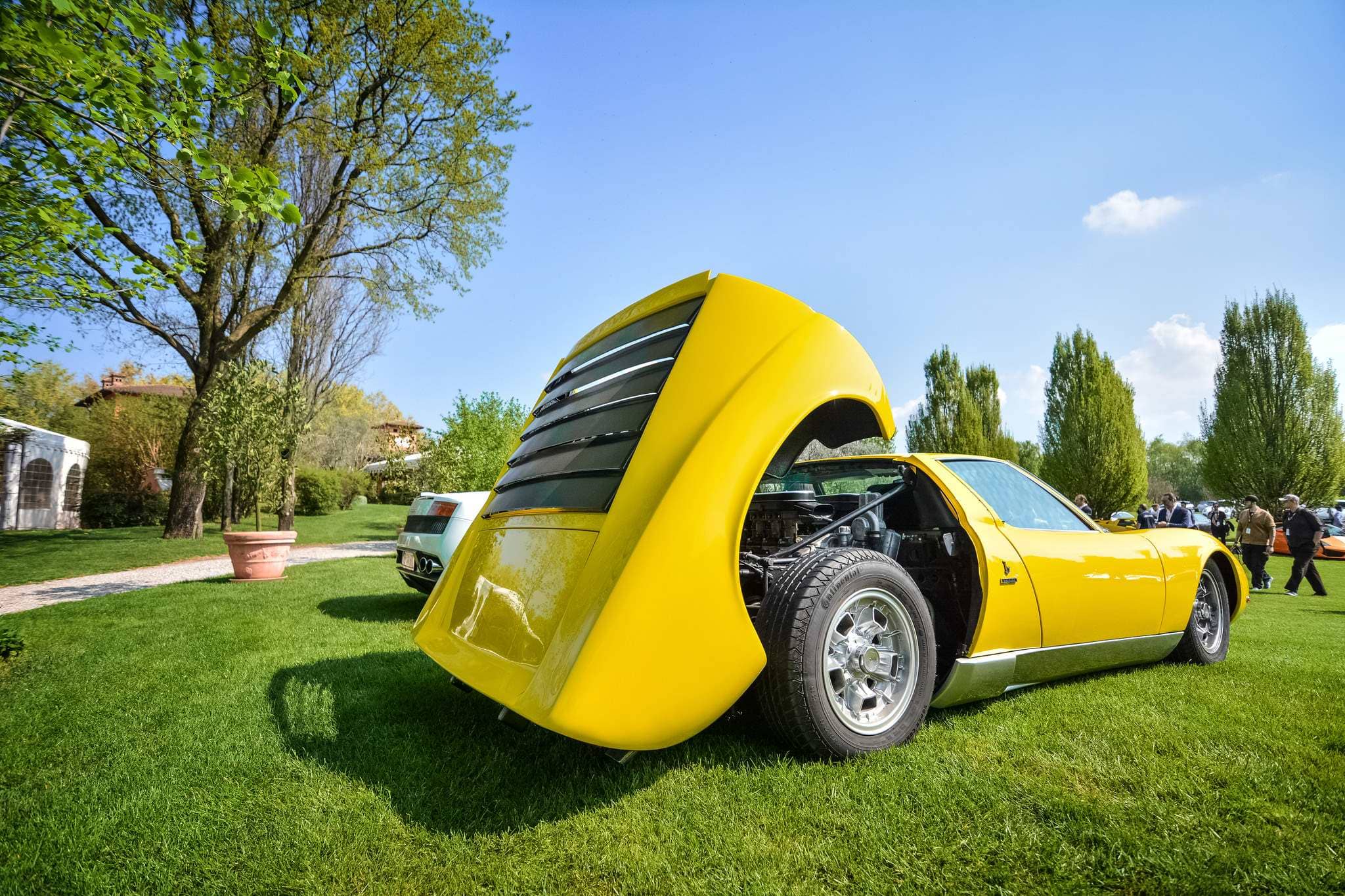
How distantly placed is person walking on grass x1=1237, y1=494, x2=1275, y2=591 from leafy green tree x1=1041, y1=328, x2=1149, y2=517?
58.3 feet

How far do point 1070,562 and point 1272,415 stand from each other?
32.1 metres

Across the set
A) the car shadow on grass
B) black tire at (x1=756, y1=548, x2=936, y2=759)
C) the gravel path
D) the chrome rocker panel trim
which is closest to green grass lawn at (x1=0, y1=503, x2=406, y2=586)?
the gravel path

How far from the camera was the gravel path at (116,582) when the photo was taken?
7.51m

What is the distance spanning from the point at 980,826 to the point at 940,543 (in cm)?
147

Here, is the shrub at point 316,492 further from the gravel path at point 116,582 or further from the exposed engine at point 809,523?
the exposed engine at point 809,523

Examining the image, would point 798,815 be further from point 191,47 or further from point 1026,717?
point 191,47

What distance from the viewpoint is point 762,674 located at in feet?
7.72

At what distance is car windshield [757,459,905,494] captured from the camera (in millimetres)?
3611

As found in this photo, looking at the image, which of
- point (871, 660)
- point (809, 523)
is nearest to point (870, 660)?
point (871, 660)

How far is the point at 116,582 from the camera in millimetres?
8977

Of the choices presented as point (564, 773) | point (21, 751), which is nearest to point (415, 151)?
point (21, 751)

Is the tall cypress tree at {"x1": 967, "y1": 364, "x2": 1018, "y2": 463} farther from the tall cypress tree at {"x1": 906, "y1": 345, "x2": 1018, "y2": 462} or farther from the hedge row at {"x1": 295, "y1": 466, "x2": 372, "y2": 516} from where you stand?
the hedge row at {"x1": 295, "y1": 466, "x2": 372, "y2": 516}

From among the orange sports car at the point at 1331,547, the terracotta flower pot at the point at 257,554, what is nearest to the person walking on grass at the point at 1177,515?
the orange sports car at the point at 1331,547

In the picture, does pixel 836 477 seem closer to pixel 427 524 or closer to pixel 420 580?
pixel 427 524
